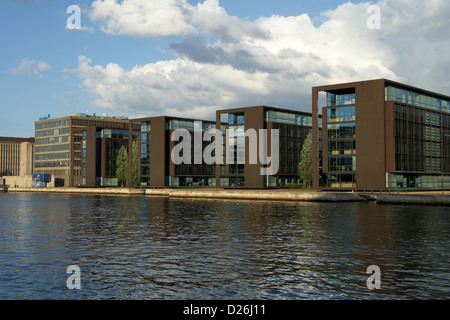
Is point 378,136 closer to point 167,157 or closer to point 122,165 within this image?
point 167,157

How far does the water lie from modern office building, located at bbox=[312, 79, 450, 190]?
51.6 meters

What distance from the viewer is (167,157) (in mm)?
149000

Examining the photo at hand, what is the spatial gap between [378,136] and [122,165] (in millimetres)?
94598

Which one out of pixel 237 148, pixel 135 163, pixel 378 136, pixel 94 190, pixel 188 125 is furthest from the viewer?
pixel 135 163

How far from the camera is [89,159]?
179875 mm

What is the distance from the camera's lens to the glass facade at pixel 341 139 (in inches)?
4077

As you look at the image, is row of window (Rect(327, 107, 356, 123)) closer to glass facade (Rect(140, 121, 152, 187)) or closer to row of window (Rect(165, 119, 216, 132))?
row of window (Rect(165, 119, 216, 132))

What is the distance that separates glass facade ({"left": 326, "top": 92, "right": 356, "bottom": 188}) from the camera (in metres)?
104
